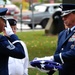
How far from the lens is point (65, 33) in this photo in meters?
5.09

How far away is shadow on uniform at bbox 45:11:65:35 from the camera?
20.5 meters

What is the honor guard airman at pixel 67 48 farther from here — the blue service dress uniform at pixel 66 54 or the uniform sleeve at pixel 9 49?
the uniform sleeve at pixel 9 49

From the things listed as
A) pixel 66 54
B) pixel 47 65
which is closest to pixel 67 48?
pixel 66 54

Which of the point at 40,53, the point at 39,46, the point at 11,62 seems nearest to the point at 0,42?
the point at 11,62

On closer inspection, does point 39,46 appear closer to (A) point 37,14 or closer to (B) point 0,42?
(B) point 0,42

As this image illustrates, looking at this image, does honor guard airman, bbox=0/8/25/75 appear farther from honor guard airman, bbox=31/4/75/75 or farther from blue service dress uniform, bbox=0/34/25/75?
honor guard airman, bbox=31/4/75/75

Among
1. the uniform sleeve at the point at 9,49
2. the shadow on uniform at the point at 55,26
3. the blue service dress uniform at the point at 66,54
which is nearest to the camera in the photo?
the uniform sleeve at the point at 9,49

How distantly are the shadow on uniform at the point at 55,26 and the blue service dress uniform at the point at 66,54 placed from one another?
50.4 ft

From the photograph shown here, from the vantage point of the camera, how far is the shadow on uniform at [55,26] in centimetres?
2048

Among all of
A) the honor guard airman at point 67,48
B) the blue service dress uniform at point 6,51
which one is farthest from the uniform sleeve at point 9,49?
the honor guard airman at point 67,48

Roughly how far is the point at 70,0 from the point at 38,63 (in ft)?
34.5

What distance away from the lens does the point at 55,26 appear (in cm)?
2131

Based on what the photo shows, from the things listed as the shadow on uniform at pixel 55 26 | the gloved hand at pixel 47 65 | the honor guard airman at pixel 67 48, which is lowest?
the shadow on uniform at pixel 55 26

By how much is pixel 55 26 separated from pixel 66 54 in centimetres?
1660
